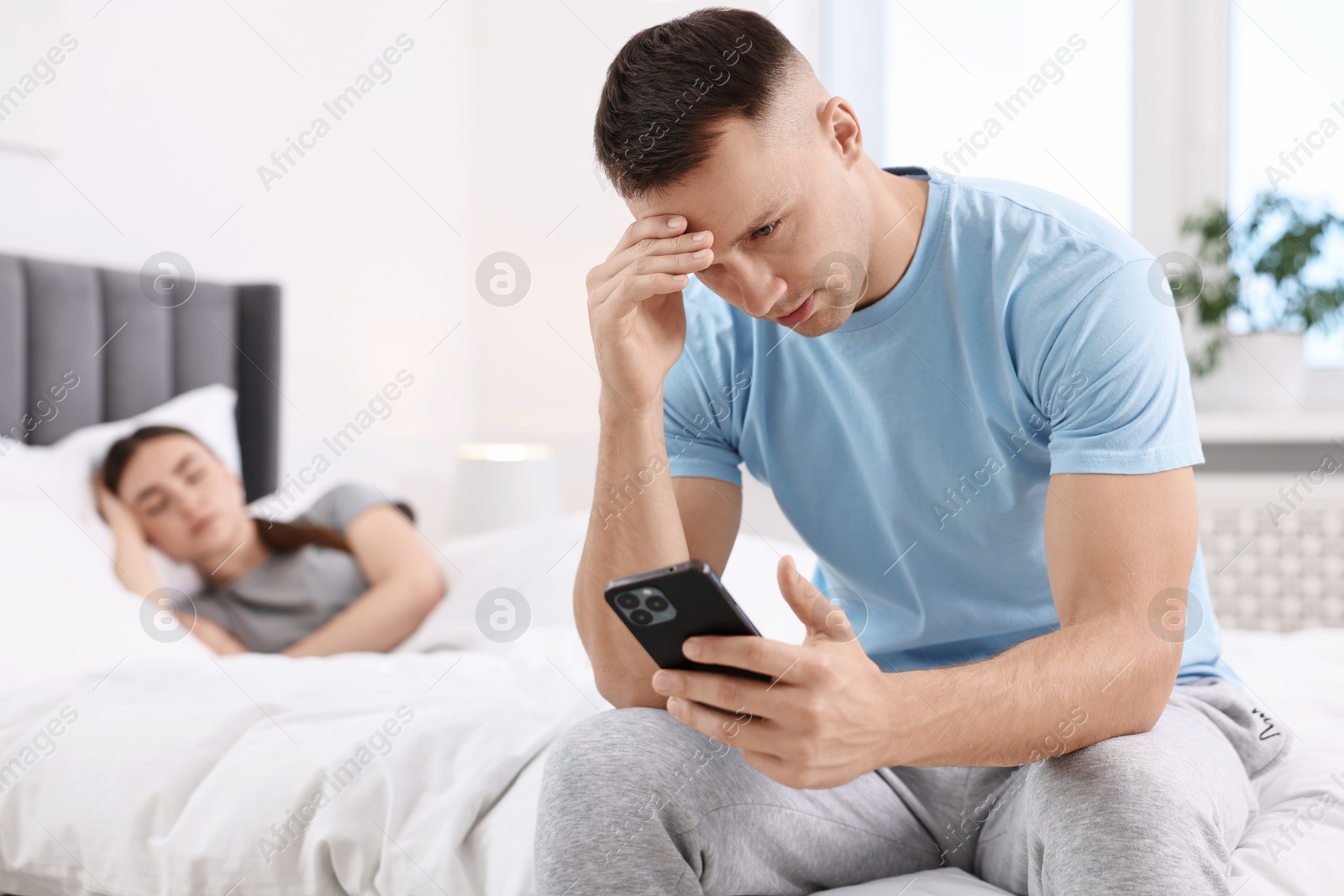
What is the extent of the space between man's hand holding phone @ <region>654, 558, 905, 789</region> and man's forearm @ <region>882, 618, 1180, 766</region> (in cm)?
2

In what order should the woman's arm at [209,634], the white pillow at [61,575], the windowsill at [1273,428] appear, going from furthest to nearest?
the windowsill at [1273,428] → the woman's arm at [209,634] → the white pillow at [61,575]

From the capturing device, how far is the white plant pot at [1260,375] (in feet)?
7.47

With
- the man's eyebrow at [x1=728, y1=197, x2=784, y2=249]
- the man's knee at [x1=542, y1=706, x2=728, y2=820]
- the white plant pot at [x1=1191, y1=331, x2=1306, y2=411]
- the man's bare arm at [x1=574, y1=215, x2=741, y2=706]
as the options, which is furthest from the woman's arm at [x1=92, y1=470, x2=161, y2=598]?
the white plant pot at [x1=1191, y1=331, x2=1306, y2=411]

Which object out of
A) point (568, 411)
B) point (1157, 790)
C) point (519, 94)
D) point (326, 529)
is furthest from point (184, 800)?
point (519, 94)

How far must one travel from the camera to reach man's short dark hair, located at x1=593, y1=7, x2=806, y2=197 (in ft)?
2.76

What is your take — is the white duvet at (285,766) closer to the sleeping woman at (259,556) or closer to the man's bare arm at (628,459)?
the man's bare arm at (628,459)

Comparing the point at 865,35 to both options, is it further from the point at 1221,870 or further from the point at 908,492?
the point at 1221,870

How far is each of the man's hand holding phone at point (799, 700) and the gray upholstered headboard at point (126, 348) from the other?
1551mm

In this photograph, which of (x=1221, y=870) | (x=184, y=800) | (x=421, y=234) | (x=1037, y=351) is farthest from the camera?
(x=421, y=234)

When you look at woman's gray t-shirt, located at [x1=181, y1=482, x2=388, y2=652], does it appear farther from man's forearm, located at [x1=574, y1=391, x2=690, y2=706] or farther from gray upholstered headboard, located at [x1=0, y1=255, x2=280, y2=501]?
man's forearm, located at [x1=574, y1=391, x2=690, y2=706]

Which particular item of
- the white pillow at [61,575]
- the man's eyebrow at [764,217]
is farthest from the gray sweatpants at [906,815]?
the white pillow at [61,575]

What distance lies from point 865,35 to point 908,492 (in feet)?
6.99

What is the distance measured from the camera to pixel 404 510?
6.97ft

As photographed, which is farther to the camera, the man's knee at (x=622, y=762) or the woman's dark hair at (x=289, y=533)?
the woman's dark hair at (x=289, y=533)
